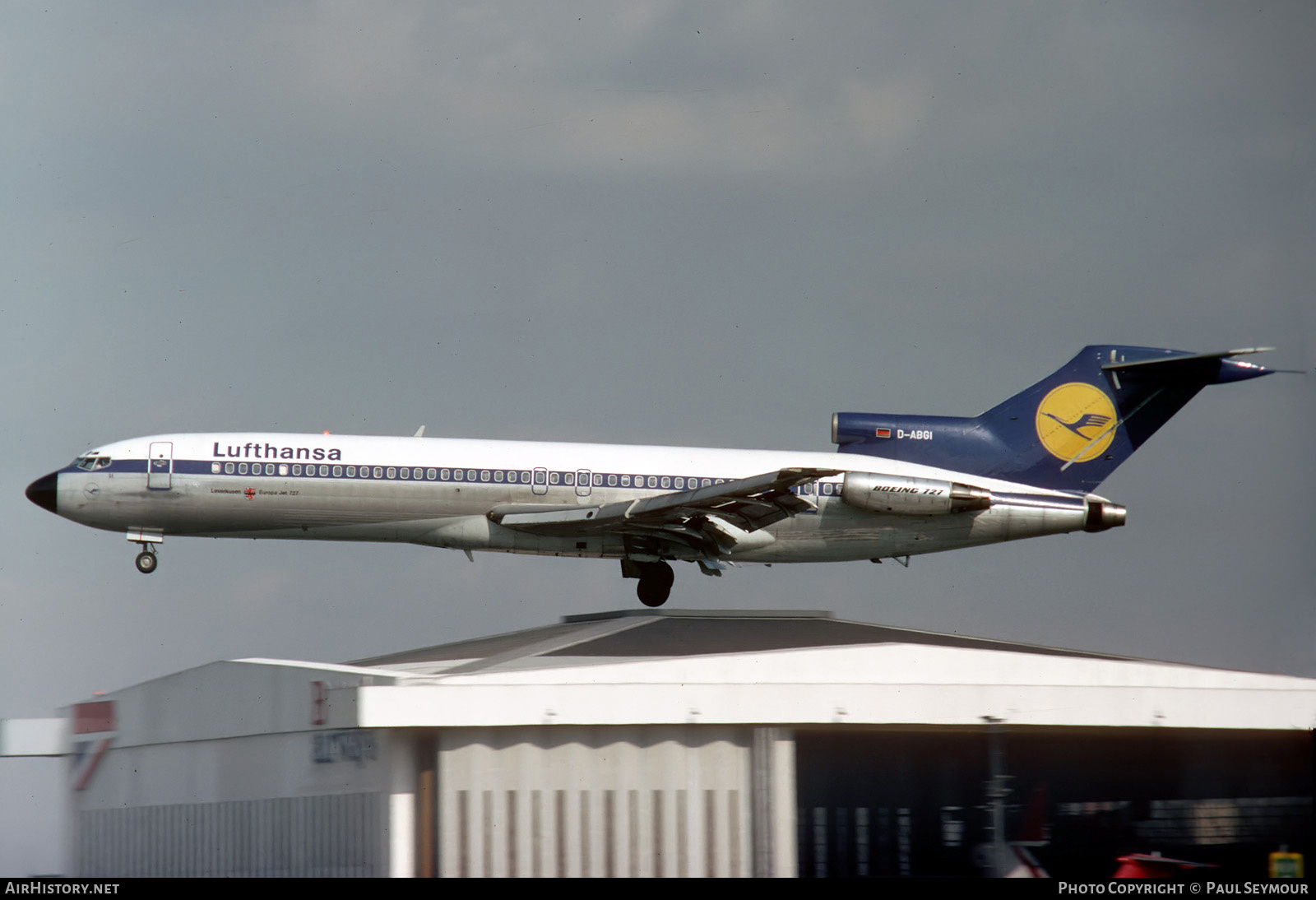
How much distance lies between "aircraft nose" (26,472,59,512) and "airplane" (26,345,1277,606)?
44mm

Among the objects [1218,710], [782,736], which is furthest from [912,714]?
[1218,710]

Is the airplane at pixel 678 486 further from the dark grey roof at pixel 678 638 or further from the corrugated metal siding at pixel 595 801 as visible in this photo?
the corrugated metal siding at pixel 595 801

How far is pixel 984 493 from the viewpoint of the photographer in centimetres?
3638

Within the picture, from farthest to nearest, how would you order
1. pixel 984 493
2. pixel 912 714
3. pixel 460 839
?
pixel 984 493 < pixel 912 714 < pixel 460 839

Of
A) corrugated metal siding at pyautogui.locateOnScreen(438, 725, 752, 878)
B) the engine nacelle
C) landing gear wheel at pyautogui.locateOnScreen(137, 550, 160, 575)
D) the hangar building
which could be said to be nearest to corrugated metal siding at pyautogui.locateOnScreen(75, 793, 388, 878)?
the hangar building

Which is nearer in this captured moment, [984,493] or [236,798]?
[236,798]

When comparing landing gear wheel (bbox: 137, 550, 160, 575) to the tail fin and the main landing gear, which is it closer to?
the main landing gear

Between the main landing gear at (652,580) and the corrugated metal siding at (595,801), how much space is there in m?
8.11

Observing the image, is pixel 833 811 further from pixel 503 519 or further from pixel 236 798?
pixel 236 798

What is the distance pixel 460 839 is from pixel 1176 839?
53.7ft

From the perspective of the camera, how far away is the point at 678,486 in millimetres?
36094

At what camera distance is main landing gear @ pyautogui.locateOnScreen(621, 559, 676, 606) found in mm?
37844

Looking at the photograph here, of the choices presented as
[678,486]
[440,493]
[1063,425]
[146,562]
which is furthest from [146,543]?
[1063,425]

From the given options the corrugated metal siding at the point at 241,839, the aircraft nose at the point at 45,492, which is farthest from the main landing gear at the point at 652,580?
the aircraft nose at the point at 45,492
